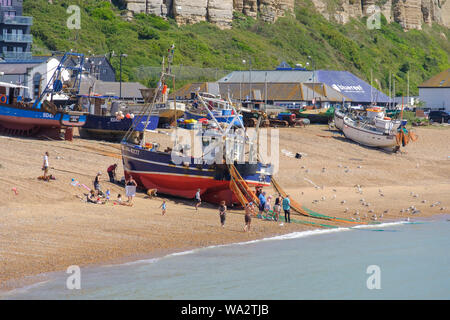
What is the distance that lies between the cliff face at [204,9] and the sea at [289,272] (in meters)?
69.7

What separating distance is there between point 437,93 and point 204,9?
3327 cm

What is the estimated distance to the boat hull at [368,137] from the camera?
4706cm

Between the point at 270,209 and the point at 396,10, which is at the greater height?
the point at 396,10

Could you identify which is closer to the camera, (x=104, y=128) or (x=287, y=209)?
(x=287, y=209)

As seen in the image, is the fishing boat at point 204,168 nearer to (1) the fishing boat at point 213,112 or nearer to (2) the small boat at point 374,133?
(1) the fishing boat at point 213,112

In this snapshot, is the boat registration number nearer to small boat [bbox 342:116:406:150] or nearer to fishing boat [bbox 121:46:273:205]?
fishing boat [bbox 121:46:273:205]

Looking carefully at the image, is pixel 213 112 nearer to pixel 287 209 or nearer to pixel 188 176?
pixel 188 176

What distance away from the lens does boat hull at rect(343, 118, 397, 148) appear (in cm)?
4706

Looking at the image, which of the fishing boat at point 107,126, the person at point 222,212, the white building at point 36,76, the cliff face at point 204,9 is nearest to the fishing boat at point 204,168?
the person at point 222,212

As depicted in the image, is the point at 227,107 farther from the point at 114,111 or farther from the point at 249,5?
the point at 249,5

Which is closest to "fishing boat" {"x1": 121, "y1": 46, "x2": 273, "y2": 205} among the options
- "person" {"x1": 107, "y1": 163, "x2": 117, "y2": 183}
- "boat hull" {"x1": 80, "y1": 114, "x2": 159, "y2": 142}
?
"person" {"x1": 107, "y1": 163, "x2": 117, "y2": 183}

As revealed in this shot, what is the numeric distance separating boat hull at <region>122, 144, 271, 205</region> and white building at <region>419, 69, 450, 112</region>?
2191 inches

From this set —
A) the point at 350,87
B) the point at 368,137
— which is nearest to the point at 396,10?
the point at 350,87

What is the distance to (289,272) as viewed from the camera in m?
21.8
